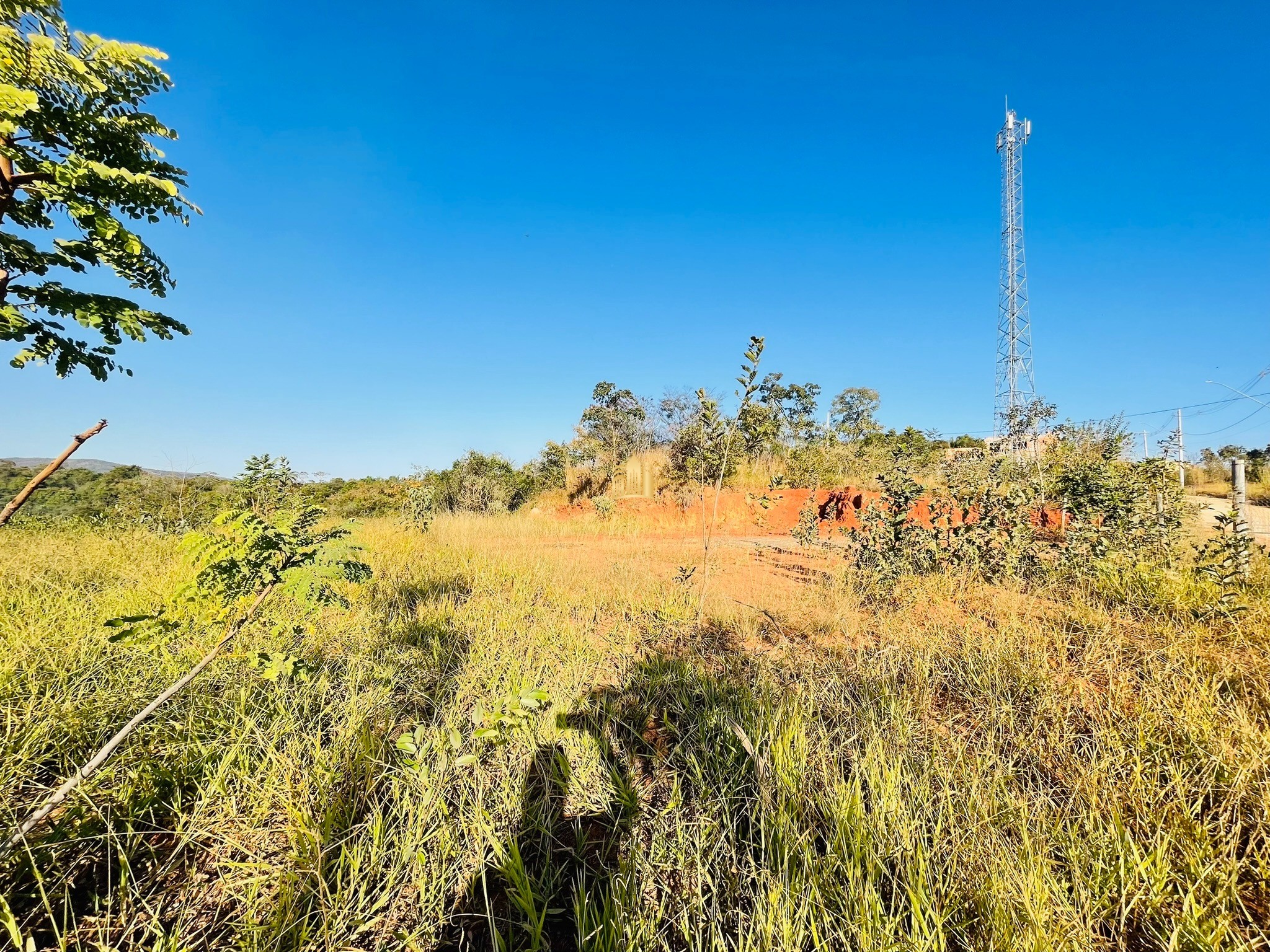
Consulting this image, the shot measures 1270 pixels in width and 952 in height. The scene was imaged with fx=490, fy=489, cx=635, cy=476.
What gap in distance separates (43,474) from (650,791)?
6.59 ft

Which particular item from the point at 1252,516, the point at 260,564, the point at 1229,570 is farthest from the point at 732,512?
the point at 1252,516

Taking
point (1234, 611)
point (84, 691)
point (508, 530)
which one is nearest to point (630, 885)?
point (84, 691)

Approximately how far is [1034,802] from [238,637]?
3699 millimetres

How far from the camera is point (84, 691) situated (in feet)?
6.71

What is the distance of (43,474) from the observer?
0.91 meters

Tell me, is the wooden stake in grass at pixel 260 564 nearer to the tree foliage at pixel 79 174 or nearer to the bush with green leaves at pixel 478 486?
the tree foliage at pixel 79 174

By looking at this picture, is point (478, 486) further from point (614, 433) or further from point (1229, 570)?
point (1229, 570)

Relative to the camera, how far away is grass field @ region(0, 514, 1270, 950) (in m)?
1.29

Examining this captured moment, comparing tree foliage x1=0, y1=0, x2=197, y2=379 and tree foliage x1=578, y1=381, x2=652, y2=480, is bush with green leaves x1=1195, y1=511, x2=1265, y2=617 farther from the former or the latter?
tree foliage x1=578, y1=381, x2=652, y2=480

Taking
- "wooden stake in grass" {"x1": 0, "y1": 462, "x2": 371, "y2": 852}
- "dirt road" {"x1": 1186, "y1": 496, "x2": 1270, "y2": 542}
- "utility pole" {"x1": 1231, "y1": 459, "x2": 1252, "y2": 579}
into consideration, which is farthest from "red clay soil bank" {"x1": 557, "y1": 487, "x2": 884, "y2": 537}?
"wooden stake in grass" {"x1": 0, "y1": 462, "x2": 371, "y2": 852}

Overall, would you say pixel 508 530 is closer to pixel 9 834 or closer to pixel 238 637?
pixel 238 637

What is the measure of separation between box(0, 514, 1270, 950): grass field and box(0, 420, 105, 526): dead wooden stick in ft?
3.00

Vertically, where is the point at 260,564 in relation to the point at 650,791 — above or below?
above

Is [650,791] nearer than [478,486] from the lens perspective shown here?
Yes
